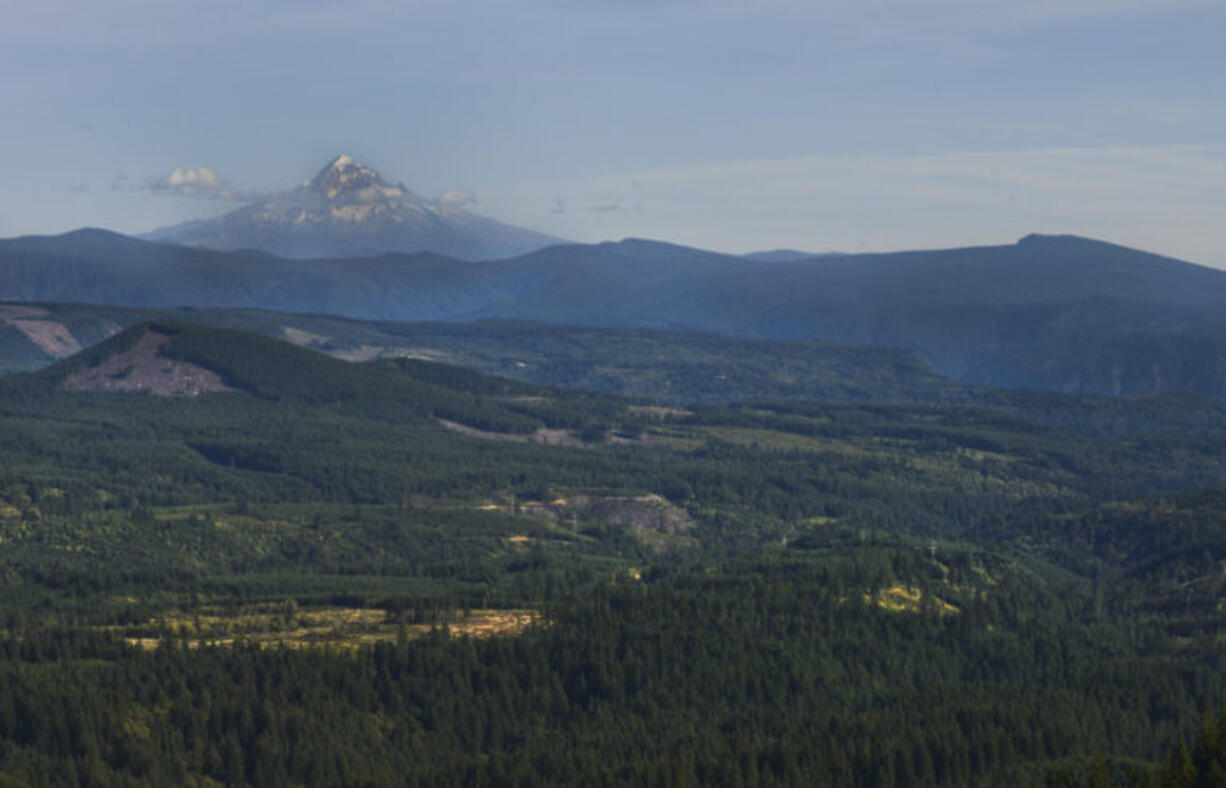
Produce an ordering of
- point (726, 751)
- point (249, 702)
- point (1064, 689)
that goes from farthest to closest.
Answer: point (1064, 689) → point (249, 702) → point (726, 751)

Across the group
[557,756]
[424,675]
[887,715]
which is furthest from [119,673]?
[887,715]

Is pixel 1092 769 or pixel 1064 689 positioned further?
pixel 1064 689

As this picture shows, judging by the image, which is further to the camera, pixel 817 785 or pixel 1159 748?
pixel 1159 748

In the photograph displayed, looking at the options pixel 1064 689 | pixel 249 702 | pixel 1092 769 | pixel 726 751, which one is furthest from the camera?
pixel 1064 689

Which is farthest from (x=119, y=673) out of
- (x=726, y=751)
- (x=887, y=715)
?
(x=887, y=715)

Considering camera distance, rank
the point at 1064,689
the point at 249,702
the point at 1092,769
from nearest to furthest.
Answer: the point at 1092,769 < the point at 249,702 < the point at 1064,689

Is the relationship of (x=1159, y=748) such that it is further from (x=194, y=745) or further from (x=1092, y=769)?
(x=194, y=745)

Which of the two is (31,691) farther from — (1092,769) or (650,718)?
(1092,769)

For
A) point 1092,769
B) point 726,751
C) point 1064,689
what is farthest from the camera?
point 1064,689
